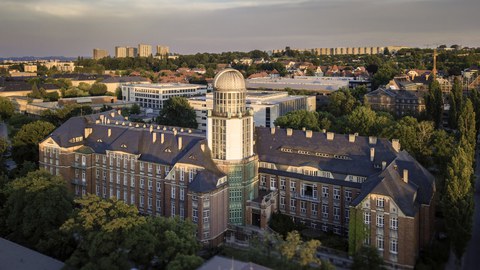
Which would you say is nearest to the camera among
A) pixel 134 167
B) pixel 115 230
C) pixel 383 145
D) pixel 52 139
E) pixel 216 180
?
pixel 115 230

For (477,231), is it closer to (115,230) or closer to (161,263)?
(161,263)

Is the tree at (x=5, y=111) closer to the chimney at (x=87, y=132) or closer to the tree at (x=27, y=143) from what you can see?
the tree at (x=27, y=143)

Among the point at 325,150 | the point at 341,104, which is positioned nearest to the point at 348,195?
the point at 325,150

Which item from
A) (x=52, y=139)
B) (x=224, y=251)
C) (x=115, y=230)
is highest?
(x=52, y=139)

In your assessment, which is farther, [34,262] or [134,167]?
[134,167]

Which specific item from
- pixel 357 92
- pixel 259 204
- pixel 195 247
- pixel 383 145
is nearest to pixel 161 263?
pixel 195 247
